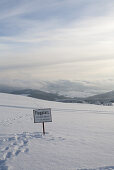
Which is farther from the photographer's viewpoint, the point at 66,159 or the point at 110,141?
the point at 110,141

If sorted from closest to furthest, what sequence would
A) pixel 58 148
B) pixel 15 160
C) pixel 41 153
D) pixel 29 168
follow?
pixel 29 168
pixel 15 160
pixel 41 153
pixel 58 148

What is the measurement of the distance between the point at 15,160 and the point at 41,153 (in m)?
0.92

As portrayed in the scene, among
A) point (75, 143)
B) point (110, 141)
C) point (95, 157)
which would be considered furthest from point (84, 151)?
point (110, 141)

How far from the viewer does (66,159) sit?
5.57 m

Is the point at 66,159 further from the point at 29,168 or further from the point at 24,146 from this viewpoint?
the point at 24,146

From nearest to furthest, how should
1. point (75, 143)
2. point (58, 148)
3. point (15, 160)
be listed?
1. point (15, 160)
2. point (58, 148)
3. point (75, 143)

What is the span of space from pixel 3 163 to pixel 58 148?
2065mm

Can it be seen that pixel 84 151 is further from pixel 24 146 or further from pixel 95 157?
pixel 24 146

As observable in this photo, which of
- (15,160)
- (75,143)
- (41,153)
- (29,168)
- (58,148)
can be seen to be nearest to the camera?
(29,168)

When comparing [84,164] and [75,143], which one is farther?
[75,143]

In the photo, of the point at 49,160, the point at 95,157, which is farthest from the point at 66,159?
the point at 95,157

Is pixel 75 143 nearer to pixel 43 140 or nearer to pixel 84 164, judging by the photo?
pixel 43 140

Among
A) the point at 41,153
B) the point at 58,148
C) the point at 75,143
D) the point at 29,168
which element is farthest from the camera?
the point at 75,143

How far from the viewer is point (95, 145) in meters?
7.11
